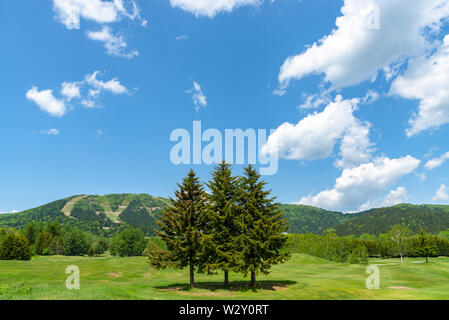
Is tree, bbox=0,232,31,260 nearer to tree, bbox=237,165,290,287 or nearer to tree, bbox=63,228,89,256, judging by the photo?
tree, bbox=63,228,89,256

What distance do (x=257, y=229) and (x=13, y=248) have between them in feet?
262

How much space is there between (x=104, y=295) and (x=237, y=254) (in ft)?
44.7

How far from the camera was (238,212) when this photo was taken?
29.8 metres

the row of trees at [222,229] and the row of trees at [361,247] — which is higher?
the row of trees at [222,229]

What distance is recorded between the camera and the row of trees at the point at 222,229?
27.3 meters

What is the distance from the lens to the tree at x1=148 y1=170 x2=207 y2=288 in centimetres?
2747

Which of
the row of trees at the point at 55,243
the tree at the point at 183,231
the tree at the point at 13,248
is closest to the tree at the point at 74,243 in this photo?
the row of trees at the point at 55,243

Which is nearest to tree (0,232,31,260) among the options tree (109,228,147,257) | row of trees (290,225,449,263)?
tree (109,228,147,257)

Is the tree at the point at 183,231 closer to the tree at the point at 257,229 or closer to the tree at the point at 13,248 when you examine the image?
the tree at the point at 257,229

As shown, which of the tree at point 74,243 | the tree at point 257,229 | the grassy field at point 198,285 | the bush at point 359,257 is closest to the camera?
the grassy field at point 198,285

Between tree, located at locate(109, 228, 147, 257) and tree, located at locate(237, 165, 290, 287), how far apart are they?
115 metres

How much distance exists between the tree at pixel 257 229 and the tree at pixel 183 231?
457cm

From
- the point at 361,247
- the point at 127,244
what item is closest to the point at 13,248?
the point at 127,244
